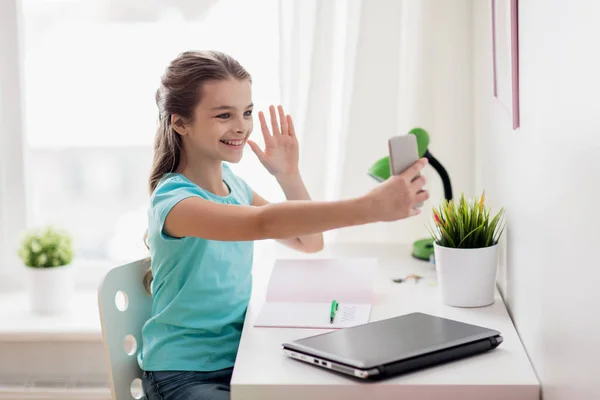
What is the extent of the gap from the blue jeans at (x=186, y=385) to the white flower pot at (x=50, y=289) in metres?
0.93

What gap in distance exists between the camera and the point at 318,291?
4.95 feet

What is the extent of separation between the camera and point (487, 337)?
3.95 ft

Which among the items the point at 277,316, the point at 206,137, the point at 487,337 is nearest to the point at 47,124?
the point at 206,137

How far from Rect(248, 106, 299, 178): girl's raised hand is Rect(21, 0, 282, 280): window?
2.22 feet

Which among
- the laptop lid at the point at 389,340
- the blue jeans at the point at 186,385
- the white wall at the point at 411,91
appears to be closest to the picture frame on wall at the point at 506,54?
the laptop lid at the point at 389,340

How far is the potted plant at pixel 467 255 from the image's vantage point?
1417 mm

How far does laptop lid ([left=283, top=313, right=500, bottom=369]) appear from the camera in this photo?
112 cm

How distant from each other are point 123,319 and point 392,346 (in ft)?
1.85

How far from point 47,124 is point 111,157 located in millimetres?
227

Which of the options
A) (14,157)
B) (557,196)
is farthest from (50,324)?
(557,196)

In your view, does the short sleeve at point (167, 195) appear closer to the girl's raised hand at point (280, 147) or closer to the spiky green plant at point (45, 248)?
the girl's raised hand at point (280, 147)

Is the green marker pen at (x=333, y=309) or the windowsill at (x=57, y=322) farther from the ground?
the green marker pen at (x=333, y=309)

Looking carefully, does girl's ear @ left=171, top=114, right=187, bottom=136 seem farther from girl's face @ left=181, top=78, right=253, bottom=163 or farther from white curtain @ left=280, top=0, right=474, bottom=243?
white curtain @ left=280, top=0, right=474, bottom=243

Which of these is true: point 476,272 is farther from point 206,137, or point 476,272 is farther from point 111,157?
point 111,157
